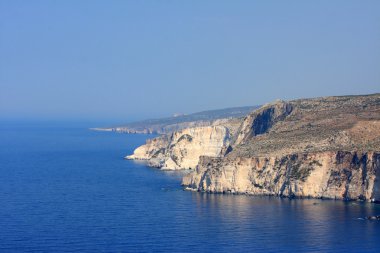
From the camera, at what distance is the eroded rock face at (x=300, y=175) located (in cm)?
9788

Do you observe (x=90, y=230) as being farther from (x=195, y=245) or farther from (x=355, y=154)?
(x=355, y=154)

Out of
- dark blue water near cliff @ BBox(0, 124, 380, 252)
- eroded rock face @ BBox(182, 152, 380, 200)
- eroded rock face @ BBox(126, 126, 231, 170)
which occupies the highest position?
eroded rock face @ BBox(126, 126, 231, 170)

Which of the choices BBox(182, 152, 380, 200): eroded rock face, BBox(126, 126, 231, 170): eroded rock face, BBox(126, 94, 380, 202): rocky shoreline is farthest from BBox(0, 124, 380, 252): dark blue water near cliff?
BBox(126, 126, 231, 170): eroded rock face

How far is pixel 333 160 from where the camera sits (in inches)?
3957

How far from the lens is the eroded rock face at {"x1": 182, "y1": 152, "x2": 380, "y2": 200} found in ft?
321

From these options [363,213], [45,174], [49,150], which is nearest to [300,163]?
[363,213]


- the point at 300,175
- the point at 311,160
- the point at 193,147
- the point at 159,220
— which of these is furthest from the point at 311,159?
the point at 193,147

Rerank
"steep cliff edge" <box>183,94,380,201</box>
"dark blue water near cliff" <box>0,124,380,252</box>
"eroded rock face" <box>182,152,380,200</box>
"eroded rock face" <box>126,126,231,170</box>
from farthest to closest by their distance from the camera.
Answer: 1. "eroded rock face" <box>126,126,231,170</box>
2. "steep cliff edge" <box>183,94,380,201</box>
3. "eroded rock face" <box>182,152,380,200</box>
4. "dark blue water near cliff" <box>0,124,380,252</box>

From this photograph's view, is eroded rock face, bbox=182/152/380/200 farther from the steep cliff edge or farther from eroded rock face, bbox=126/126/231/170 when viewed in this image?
eroded rock face, bbox=126/126/231/170

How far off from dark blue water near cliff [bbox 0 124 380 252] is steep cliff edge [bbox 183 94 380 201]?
3006mm

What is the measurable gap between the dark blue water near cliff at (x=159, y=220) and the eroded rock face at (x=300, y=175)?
2.73m

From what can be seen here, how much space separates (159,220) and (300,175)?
2213 centimetres

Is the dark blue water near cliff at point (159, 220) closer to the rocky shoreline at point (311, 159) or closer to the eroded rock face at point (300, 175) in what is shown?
the eroded rock face at point (300, 175)

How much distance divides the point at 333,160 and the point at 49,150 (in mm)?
99582
